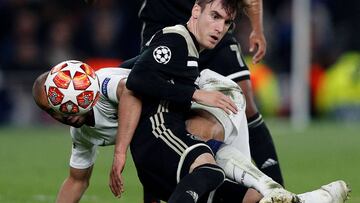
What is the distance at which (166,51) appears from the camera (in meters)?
7.29

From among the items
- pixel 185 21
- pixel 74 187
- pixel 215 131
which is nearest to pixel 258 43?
pixel 185 21

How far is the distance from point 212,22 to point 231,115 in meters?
0.61

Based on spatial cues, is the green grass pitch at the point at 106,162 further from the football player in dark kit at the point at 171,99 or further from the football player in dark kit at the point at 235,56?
the football player in dark kit at the point at 171,99

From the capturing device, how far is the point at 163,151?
7.15 metres

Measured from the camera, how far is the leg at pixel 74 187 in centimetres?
831

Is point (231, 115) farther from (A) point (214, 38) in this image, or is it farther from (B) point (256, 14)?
(B) point (256, 14)

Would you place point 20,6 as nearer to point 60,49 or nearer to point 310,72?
point 60,49

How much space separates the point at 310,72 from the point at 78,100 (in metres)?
14.1

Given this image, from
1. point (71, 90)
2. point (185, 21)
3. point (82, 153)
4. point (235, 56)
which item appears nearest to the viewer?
point (71, 90)

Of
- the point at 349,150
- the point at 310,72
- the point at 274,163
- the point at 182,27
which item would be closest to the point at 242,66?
the point at 274,163

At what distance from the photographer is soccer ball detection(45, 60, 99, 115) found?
24.0 feet

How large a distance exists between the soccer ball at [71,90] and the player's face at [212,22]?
2.51 feet

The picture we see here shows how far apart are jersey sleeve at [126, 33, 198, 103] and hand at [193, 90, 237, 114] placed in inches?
2.0

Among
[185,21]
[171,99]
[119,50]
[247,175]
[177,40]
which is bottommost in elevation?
[119,50]
